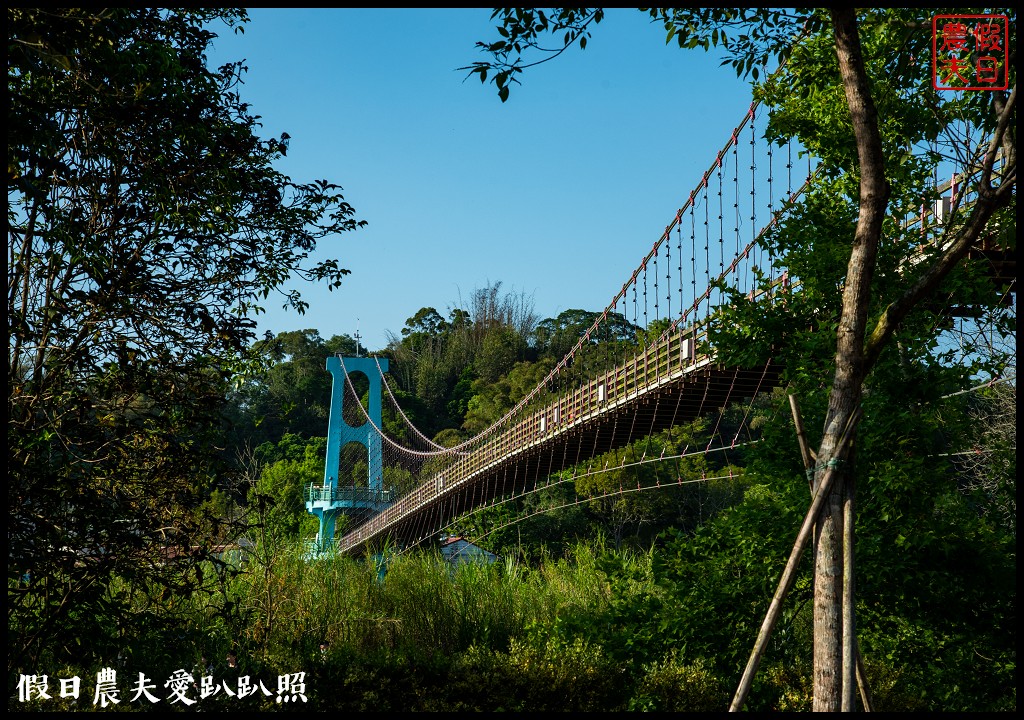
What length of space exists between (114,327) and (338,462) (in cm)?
2155

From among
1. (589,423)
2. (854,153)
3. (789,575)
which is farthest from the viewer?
(589,423)

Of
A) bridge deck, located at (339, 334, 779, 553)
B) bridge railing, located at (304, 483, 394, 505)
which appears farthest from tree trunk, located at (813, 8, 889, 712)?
bridge railing, located at (304, 483, 394, 505)

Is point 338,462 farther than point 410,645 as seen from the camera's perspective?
Yes

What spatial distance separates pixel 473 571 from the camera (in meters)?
7.62

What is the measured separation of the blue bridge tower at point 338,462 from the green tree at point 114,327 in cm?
1872

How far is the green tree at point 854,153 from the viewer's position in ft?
11.2

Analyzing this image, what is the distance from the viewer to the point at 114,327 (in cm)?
430

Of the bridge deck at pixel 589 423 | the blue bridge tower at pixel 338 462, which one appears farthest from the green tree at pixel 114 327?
the blue bridge tower at pixel 338 462

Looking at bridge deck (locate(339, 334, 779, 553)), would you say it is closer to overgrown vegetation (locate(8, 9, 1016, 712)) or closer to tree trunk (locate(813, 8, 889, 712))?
overgrown vegetation (locate(8, 9, 1016, 712))

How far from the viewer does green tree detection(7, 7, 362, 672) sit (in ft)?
13.0

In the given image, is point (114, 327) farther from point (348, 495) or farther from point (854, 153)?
point (348, 495)

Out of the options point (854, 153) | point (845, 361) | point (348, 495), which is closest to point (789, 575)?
point (845, 361)

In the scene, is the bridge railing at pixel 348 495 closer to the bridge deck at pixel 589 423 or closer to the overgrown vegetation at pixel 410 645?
the bridge deck at pixel 589 423

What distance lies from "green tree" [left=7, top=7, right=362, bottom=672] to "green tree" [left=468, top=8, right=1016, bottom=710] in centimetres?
167
